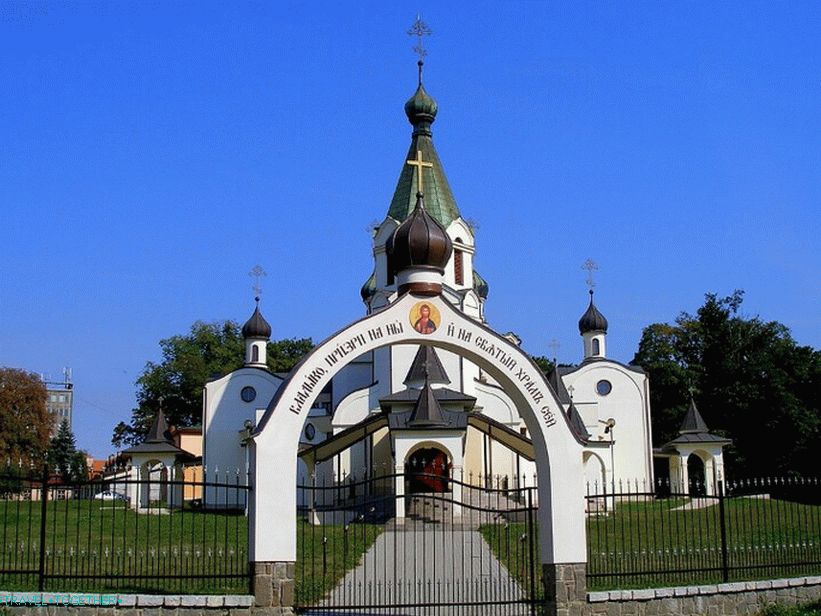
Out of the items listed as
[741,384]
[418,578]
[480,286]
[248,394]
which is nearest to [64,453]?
[248,394]

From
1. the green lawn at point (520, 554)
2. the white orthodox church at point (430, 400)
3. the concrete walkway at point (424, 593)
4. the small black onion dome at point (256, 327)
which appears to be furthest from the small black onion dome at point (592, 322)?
the concrete walkway at point (424, 593)

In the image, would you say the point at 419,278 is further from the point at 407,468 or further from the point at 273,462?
the point at 407,468

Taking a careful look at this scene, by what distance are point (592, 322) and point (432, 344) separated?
26.7 meters

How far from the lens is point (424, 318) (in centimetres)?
1107

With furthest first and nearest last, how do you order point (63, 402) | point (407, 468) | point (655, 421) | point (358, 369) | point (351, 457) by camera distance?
point (63, 402) < point (655, 421) < point (358, 369) < point (351, 457) < point (407, 468)

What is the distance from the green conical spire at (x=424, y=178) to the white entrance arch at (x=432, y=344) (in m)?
22.4

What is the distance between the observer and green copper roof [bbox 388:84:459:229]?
112 ft

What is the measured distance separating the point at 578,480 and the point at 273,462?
3.45 metres

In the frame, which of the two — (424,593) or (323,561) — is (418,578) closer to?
(323,561)

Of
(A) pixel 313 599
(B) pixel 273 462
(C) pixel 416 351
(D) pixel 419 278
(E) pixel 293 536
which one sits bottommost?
(A) pixel 313 599

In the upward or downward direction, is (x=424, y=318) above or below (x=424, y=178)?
below

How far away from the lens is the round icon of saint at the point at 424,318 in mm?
11047

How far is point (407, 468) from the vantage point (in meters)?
25.4

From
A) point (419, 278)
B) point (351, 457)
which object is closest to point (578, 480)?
point (419, 278)
